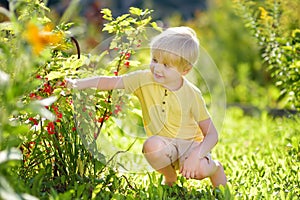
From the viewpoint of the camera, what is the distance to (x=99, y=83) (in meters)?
2.69

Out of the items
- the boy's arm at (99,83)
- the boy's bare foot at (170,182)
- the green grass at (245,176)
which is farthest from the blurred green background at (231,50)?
the boy's arm at (99,83)

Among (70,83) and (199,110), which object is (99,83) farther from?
(199,110)

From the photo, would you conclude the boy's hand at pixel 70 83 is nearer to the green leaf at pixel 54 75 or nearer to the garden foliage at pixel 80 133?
the garden foliage at pixel 80 133

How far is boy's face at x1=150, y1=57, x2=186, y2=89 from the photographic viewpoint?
2.72 meters

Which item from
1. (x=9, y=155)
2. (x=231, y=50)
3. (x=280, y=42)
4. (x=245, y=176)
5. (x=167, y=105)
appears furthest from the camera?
(x=231, y=50)

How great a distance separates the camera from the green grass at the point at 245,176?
2.72 m

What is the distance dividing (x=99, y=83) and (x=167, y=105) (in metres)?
0.35

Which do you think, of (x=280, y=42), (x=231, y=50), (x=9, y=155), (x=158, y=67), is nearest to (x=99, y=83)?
(x=158, y=67)

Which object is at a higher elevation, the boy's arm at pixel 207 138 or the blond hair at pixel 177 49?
the blond hair at pixel 177 49

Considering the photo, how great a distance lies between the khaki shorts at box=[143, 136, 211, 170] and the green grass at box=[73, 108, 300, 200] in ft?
0.28

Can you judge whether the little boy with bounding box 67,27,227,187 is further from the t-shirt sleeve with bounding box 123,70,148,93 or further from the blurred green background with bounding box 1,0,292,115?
the blurred green background with bounding box 1,0,292,115

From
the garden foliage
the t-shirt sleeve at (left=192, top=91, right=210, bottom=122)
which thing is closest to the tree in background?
the garden foliage

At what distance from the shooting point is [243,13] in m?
3.93

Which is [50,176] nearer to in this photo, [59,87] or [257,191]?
[59,87]
